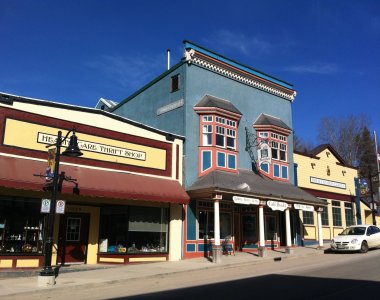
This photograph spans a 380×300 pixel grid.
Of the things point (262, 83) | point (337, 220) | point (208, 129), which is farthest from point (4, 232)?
point (337, 220)

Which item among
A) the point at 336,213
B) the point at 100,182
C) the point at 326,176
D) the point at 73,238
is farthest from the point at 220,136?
the point at 336,213

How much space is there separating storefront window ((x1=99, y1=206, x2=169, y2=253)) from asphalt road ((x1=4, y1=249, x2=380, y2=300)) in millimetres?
3625

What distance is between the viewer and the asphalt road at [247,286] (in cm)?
973

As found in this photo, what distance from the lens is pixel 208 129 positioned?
826 inches

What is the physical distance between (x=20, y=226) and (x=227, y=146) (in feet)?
36.5

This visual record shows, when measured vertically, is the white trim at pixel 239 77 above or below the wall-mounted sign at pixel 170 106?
above

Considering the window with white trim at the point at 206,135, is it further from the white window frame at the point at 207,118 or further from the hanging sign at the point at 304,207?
the hanging sign at the point at 304,207

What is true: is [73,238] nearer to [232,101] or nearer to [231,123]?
[231,123]

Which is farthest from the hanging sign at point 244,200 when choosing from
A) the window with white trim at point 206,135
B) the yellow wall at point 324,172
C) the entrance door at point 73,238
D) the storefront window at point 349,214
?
the storefront window at point 349,214

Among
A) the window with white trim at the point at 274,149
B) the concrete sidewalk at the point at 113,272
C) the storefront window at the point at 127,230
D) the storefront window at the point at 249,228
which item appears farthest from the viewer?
the window with white trim at the point at 274,149

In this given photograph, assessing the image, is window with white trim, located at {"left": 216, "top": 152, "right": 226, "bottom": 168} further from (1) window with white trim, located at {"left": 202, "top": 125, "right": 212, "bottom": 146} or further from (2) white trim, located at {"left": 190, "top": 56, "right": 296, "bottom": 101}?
(2) white trim, located at {"left": 190, "top": 56, "right": 296, "bottom": 101}

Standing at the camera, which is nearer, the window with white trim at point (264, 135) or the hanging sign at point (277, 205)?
the hanging sign at point (277, 205)

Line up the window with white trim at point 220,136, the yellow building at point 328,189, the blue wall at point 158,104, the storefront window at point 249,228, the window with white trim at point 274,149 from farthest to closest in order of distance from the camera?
the yellow building at point 328,189
the window with white trim at point 274,149
the storefront window at point 249,228
the blue wall at point 158,104
the window with white trim at point 220,136

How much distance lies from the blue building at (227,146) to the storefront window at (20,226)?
7039mm
